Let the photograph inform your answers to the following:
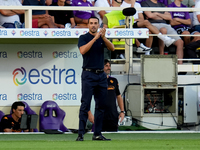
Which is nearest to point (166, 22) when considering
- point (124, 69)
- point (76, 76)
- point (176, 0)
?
point (176, 0)

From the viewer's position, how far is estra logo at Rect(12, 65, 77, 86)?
33.2 ft

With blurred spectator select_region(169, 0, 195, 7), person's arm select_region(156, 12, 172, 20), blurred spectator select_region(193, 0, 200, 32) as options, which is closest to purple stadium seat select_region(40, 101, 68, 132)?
person's arm select_region(156, 12, 172, 20)

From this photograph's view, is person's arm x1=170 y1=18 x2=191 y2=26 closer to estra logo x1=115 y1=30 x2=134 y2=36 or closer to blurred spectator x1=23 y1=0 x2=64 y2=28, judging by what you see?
blurred spectator x1=23 y1=0 x2=64 y2=28

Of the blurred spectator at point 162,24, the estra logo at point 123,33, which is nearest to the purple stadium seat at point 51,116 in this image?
the estra logo at point 123,33

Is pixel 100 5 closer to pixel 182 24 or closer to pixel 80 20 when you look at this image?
pixel 80 20

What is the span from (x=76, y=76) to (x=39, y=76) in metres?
0.82

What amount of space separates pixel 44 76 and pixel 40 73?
110 mm

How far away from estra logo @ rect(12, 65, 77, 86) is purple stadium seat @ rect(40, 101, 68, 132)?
1.77 feet

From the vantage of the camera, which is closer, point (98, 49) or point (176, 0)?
point (98, 49)

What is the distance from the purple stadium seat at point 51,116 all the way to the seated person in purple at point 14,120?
1.81 ft

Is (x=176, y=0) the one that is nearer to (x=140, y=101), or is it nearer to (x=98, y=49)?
(x=140, y=101)

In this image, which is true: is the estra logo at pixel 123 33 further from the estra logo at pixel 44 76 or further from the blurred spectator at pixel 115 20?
the blurred spectator at pixel 115 20

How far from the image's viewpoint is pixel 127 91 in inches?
453

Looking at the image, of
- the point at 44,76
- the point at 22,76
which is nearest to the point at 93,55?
the point at 44,76
